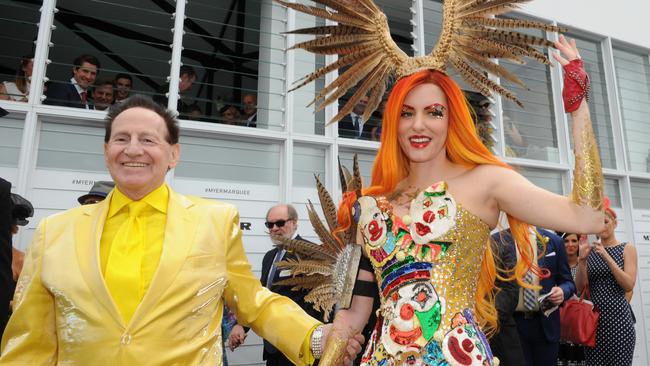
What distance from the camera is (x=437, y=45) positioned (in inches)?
66.9

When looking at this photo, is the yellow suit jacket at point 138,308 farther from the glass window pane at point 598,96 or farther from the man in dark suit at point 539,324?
the glass window pane at point 598,96

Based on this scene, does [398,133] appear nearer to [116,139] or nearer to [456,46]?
[456,46]

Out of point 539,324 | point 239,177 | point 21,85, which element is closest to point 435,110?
point 539,324

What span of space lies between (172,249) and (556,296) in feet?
9.62

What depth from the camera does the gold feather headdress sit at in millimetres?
1665

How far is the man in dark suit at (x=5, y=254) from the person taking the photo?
1863 mm

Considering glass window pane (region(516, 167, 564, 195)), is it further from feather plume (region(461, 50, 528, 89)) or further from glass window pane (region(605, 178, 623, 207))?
feather plume (region(461, 50, 528, 89))

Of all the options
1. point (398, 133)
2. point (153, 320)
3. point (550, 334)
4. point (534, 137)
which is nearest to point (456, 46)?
point (398, 133)

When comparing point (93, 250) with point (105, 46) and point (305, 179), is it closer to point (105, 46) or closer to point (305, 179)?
point (305, 179)

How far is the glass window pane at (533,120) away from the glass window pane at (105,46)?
477 centimetres

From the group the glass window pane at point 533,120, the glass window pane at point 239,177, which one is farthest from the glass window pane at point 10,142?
the glass window pane at point 533,120

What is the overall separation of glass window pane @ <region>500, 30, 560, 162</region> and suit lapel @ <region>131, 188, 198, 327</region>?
216 inches

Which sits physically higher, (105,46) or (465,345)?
(105,46)

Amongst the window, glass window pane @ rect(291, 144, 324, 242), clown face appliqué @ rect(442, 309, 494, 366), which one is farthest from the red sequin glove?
the window
